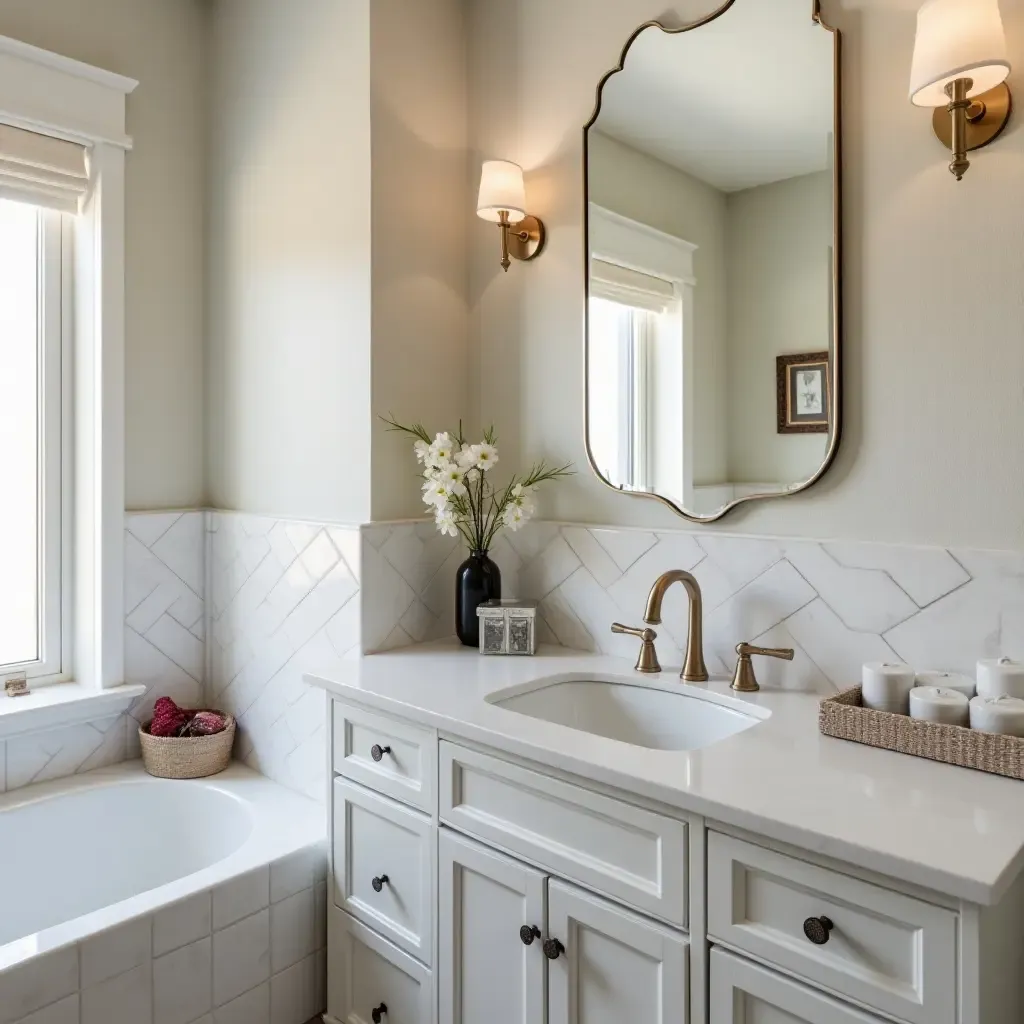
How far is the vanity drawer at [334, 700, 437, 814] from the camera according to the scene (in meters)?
1.61

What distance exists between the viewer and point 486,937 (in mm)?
1507

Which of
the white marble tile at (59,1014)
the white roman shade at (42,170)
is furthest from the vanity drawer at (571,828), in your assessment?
the white roman shade at (42,170)

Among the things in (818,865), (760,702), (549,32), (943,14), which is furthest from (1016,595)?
(549,32)

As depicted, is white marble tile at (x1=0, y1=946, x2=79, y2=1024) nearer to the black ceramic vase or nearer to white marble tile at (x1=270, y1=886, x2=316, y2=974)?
white marble tile at (x1=270, y1=886, x2=316, y2=974)

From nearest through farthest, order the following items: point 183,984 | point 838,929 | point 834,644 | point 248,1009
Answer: point 838,929 < point 834,644 < point 183,984 < point 248,1009

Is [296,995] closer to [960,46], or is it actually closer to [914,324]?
[914,324]

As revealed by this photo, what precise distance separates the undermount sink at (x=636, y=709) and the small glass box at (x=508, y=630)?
0.19 m

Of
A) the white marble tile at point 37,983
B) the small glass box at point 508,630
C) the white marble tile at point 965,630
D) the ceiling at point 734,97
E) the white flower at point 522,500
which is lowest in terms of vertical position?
the white marble tile at point 37,983

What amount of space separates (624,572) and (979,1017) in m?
1.13

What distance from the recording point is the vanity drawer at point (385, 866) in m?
1.63

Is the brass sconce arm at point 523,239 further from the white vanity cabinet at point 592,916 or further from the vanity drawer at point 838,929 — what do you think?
the vanity drawer at point 838,929

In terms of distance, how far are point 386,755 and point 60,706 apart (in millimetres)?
1102

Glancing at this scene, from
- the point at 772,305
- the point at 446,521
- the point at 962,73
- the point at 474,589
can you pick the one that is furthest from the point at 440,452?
the point at 962,73

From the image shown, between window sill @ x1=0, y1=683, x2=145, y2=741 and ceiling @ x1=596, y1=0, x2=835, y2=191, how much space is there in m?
1.99
